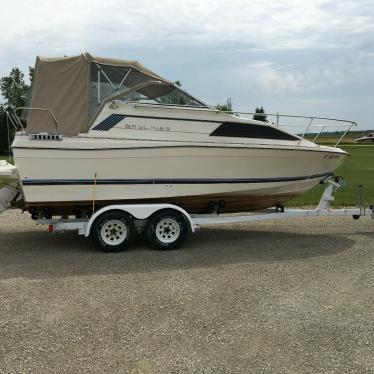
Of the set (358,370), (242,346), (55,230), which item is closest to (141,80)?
(55,230)

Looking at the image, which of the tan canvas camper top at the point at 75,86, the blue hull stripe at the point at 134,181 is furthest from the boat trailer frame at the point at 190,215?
the tan canvas camper top at the point at 75,86

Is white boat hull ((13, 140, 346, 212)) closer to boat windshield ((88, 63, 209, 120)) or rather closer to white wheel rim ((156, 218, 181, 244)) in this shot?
white wheel rim ((156, 218, 181, 244))

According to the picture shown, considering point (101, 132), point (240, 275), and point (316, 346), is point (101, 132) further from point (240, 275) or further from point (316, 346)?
point (316, 346)

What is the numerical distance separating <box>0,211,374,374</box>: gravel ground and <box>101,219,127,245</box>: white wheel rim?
0.87 feet

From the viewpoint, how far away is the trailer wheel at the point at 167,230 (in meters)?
7.80

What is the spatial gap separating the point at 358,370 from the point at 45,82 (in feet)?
20.8

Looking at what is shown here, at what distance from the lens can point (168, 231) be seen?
7.93 metres

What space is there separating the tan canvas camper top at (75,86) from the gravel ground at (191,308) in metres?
2.11

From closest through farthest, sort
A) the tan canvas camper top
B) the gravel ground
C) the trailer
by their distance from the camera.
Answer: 1. the gravel ground
2. the trailer
3. the tan canvas camper top

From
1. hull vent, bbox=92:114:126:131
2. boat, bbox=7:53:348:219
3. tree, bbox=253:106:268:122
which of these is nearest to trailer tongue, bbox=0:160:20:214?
boat, bbox=7:53:348:219

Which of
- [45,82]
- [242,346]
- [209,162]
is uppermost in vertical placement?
[45,82]

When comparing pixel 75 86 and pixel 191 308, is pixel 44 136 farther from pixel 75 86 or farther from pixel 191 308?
pixel 191 308

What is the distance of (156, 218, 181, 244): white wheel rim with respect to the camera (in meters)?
7.86

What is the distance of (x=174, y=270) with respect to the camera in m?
6.74
